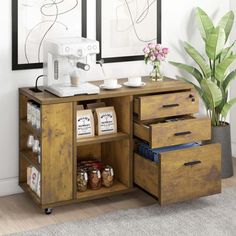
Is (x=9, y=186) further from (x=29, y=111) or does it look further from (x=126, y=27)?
(x=126, y=27)

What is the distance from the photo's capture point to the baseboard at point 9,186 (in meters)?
3.80

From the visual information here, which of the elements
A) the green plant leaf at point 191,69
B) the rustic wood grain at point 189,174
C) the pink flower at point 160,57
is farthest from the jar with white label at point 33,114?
the green plant leaf at point 191,69

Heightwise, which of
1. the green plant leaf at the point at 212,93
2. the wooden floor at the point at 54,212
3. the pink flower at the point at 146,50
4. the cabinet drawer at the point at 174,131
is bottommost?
the wooden floor at the point at 54,212

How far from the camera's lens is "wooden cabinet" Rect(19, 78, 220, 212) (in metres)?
3.42

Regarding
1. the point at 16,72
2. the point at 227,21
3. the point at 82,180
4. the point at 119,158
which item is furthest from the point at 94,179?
the point at 227,21

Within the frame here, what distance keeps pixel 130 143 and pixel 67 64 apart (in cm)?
57

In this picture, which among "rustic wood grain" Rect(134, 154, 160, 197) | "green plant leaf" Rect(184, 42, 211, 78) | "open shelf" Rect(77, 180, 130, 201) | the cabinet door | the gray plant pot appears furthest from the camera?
the gray plant pot

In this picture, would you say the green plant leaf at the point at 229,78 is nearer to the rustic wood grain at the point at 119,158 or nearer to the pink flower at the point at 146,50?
the pink flower at the point at 146,50

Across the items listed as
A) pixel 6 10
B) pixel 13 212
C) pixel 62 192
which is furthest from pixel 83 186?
pixel 6 10

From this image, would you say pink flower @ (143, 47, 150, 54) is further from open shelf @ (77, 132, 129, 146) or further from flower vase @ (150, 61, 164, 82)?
open shelf @ (77, 132, 129, 146)

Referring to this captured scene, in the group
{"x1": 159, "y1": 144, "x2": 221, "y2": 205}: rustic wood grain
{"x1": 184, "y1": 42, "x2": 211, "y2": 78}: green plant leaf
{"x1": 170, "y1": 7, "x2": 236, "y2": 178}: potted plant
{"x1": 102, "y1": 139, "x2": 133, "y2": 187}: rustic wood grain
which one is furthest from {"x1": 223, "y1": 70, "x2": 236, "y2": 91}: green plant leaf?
{"x1": 102, "y1": 139, "x2": 133, "y2": 187}: rustic wood grain

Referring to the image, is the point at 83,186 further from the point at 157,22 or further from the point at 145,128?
the point at 157,22

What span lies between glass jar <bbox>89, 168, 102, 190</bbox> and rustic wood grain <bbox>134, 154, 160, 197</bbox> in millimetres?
215

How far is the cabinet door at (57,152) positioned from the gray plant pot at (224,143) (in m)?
1.11
